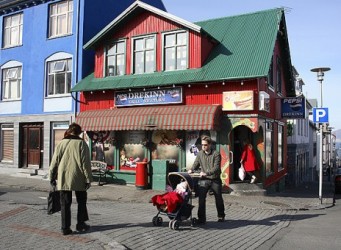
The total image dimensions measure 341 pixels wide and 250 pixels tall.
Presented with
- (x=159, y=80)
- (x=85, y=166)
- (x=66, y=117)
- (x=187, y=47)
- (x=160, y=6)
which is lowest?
(x=85, y=166)

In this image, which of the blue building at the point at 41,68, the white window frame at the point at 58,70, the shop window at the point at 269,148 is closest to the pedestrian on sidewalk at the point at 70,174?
the shop window at the point at 269,148

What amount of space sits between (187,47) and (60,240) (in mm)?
10070

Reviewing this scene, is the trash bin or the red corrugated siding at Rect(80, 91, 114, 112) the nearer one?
the trash bin

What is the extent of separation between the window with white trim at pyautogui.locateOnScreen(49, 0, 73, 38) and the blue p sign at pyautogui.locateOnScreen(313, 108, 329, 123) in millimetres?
11910

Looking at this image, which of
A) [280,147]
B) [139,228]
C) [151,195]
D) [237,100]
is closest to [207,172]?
[139,228]

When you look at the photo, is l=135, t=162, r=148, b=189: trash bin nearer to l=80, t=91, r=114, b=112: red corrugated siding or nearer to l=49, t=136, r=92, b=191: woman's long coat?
l=80, t=91, r=114, b=112: red corrugated siding

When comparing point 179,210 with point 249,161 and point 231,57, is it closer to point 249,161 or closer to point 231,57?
point 249,161

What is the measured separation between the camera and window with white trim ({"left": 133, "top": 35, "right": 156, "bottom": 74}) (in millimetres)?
15703

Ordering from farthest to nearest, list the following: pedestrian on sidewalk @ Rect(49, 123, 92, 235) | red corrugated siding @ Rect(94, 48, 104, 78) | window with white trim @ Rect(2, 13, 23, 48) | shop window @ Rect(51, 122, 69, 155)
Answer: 1. window with white trim @ Rect(2, 13, 23, 48)
2. shop window @ Rect(51, 122, 69, 155)
3. red corrugated siding @ Rect(94, 48, 104, 78)
4. pedestrian on sidewalk @ Rect(49, 123, 92, 235)

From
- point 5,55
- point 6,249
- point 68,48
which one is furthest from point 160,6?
point 6,249

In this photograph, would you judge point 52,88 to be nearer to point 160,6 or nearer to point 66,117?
point 66,117

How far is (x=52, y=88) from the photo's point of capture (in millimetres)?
19000

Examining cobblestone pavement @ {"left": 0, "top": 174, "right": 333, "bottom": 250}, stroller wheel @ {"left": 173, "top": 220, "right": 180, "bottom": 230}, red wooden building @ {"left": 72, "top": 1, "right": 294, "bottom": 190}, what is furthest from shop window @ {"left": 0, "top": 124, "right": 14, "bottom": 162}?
stroller wheel @ {"left": 173, "top": 220, "right": 180, "bottom": 230}

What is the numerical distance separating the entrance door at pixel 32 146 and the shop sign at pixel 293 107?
11.9 meters
